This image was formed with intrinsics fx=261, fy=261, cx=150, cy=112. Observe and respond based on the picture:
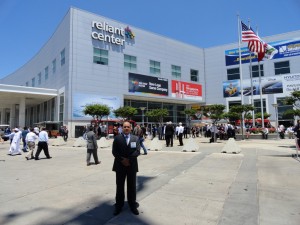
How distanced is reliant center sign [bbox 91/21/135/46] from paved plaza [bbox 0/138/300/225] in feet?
106

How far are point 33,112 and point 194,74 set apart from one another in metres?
34.6

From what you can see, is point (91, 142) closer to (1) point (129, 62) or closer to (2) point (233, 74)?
(1) point (129, 62)

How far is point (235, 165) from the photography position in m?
9.75

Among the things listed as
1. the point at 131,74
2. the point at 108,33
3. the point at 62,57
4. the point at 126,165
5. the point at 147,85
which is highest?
the point at 108,33

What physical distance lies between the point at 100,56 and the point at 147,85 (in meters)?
9.41

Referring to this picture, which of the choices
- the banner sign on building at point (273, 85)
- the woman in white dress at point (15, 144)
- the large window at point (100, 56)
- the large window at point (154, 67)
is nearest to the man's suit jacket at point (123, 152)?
the woman in white dress at point (15, 144)

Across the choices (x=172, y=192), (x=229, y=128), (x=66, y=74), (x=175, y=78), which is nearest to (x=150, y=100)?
(x=175, y=78)

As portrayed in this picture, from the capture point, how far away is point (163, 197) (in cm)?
562

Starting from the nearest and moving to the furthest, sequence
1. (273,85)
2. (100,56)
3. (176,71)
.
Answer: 1. (100,56)
2. (273,85)
3. (176,71)

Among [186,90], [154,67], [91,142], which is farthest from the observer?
[186,90]

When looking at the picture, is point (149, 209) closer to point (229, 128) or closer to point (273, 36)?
point (229, 128)

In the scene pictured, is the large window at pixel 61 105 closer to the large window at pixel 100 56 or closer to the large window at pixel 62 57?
the large window at pixel 62 57

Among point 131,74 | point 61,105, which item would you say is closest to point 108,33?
point 131,74

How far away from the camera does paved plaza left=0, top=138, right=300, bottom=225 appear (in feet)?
14.4
